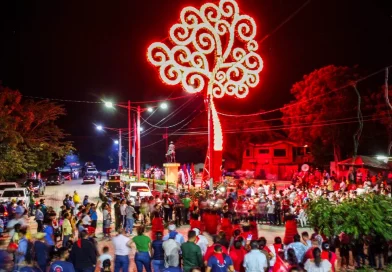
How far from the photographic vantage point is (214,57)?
85.5ft

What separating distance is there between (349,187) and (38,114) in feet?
84.1

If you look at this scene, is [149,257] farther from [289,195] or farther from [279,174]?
[279,174]

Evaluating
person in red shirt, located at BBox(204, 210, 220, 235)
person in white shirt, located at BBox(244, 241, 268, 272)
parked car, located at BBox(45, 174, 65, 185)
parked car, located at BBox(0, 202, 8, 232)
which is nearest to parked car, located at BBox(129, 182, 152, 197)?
parked car, located at BBox(0, 202, 8, 232)

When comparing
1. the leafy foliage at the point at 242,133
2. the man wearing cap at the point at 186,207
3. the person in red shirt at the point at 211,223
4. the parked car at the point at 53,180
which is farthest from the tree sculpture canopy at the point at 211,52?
the leafy foliage at the point at 242,133

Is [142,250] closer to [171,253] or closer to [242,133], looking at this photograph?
[171,253]

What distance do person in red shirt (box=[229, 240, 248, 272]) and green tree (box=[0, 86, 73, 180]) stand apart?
22432mm

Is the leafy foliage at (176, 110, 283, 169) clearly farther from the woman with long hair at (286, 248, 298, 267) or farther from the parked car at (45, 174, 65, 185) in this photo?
the woman with long hair at (286, 248, 298, 267)

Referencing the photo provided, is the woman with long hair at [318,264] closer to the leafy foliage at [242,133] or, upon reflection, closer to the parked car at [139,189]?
the parked car at [139,189]

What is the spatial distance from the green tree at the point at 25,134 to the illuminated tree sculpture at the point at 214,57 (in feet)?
39.4

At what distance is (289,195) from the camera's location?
2331 centimetres

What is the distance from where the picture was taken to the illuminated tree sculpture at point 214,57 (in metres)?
24.5

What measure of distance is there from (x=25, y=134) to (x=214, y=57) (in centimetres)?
1863

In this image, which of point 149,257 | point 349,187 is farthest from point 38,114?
point 149,257

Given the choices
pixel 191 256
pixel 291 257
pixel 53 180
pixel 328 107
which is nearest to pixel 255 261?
pixel 291 257
